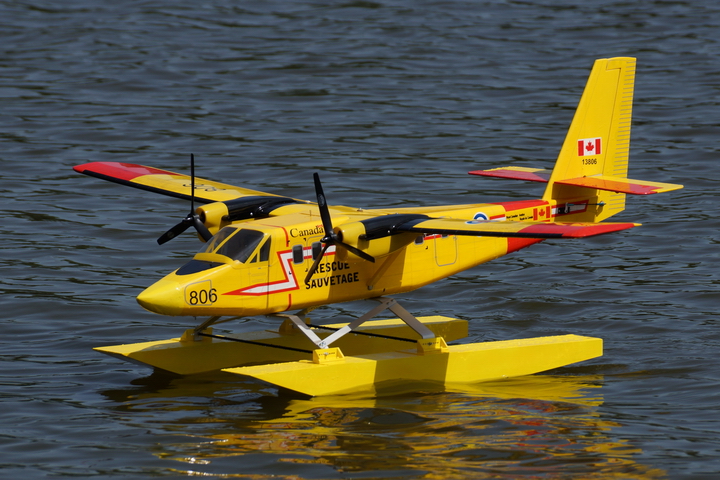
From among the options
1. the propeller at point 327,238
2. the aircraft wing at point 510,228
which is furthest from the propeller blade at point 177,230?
→ the aircraft wing at point 510,228

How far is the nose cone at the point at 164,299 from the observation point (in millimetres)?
17234

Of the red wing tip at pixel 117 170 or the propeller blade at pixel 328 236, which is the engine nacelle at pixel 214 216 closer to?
the propeller blade at pixel 328 236

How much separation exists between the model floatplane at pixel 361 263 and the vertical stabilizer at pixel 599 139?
0.09ft

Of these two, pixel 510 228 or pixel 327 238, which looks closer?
pixel 510 228

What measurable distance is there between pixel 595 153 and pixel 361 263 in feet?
21.0

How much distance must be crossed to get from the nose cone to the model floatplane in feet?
0.07

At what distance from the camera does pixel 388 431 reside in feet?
56.3

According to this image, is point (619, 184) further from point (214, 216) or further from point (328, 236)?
point (214, 216)

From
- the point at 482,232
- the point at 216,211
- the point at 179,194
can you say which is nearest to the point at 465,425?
the point at 482,232

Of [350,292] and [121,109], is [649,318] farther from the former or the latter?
[121,109]

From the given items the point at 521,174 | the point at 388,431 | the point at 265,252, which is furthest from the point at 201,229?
the point at 521,174

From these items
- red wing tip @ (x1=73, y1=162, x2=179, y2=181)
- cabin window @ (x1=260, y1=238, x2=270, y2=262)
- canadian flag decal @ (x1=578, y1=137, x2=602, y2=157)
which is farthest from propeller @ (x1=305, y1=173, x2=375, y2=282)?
canadian flag decal @ (x1=578, y1=137, x2=602, y2=157)

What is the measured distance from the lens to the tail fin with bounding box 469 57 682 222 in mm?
22141

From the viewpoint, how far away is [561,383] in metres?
20.1
